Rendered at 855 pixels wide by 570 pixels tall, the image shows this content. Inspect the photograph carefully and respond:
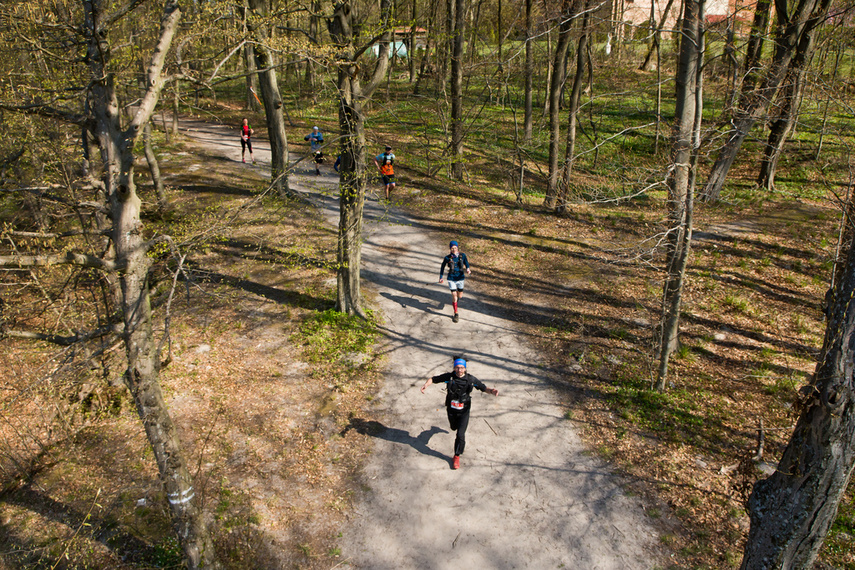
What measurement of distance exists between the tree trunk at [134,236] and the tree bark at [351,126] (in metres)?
3.42

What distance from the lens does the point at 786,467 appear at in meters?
5.04

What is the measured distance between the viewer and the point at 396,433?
27.0ft

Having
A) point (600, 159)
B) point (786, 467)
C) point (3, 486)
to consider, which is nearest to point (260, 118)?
point (600, 159)

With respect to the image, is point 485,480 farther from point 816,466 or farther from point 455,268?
point 455,268

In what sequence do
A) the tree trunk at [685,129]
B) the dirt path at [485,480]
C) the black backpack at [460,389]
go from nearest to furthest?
the dirt path at [485,480]
the black backpack at [460,389]
the tree trunk at [685,129]

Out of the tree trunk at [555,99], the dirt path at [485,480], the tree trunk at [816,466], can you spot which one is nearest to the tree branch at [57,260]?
the dirt path at [485,480]

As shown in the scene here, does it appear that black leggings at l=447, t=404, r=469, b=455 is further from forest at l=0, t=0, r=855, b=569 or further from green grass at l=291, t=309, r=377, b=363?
green grass at l=291, t=309, r=377, b=363

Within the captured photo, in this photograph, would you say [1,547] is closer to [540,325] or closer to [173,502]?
[173,502]

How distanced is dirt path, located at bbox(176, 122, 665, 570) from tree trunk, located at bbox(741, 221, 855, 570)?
155cm

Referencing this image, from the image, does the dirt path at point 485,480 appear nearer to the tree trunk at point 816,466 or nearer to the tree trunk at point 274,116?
the tree trunk at point 816,466

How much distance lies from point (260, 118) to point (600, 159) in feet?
59.6

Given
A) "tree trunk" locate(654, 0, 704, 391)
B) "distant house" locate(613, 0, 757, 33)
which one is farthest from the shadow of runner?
"distant house" locate(613, 0, 757, 33)

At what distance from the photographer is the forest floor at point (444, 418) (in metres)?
6.57

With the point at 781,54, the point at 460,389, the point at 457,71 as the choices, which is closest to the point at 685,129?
the point at 460,389
